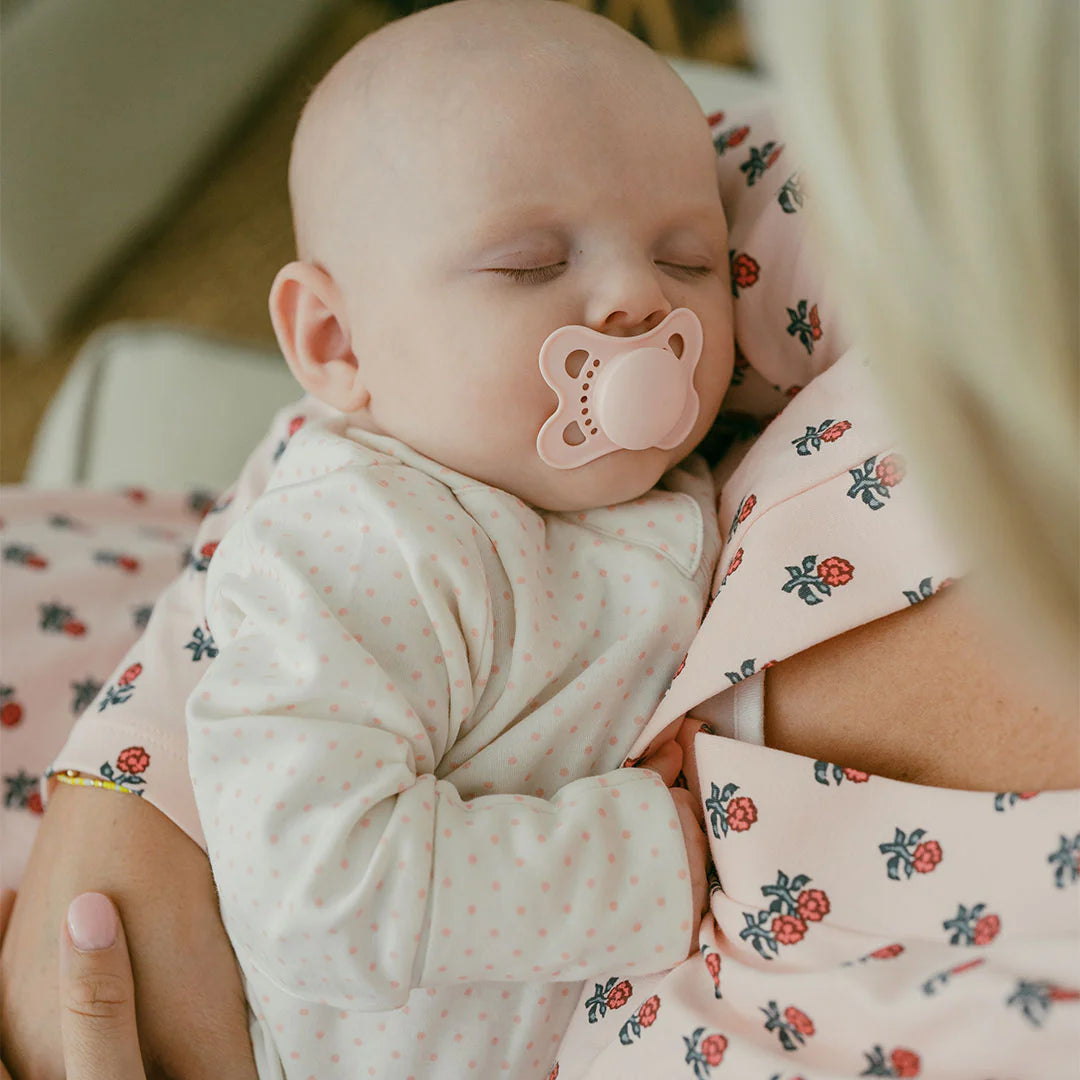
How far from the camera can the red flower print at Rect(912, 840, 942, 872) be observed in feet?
2.17

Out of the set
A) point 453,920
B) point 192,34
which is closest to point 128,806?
point 453,920

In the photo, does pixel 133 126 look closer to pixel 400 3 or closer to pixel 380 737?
pixel 400 3

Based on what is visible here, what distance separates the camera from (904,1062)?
61 cm

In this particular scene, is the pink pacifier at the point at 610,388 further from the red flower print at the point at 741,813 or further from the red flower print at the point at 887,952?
the red flower print at the point at 887,952

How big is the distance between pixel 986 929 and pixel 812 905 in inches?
4.1

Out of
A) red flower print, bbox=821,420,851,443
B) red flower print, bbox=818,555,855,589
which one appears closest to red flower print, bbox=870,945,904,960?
red flower print, bbox=818,555,855,589

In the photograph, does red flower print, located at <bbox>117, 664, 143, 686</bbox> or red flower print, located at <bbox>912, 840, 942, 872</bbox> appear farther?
red flower print, located at <bbox>117, 664, 143, 686</bbox>

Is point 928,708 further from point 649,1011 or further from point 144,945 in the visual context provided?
point 144,945

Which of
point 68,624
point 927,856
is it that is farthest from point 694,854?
point 68,624

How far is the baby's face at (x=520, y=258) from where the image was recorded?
2.71 ft

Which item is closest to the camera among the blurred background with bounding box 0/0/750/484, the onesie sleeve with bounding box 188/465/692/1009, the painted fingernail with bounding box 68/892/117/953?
the onesie sleeve with bounding box 188/465/692/1009

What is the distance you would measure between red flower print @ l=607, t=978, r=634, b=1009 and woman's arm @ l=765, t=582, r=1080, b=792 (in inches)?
7.6

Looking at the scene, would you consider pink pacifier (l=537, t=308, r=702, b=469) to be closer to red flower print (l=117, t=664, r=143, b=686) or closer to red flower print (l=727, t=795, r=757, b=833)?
red flower print (l=727, t=795, r=757, b=833)

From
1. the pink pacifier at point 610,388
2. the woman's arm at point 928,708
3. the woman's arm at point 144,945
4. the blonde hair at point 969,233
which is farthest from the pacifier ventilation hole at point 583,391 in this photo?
the woman's arm at point 144,945
